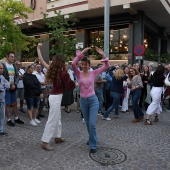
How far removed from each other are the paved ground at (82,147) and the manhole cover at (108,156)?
0.33 ft

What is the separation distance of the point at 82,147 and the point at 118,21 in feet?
49.2

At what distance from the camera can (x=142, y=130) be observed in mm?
6340

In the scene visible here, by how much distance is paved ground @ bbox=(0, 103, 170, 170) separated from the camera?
158 inches

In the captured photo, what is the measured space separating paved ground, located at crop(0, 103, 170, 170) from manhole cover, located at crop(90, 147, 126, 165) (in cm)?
10

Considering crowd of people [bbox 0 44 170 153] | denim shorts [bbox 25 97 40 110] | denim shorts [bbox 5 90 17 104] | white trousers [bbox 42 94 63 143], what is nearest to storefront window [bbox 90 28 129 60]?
crowd of people [bbox 0 44 170 153]

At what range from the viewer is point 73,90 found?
6.48 meters

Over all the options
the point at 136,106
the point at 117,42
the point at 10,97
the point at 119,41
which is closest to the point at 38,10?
the point at 117,42

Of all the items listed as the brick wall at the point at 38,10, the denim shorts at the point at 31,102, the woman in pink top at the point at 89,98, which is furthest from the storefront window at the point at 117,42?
the woman in pink top at the point at 89,98

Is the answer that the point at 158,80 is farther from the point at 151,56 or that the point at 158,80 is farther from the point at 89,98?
the point at 151,56

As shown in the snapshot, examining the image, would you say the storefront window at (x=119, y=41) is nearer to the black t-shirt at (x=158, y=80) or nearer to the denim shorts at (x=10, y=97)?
the black t-shirt at (x=158, y=80)

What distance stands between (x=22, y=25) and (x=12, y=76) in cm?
1714

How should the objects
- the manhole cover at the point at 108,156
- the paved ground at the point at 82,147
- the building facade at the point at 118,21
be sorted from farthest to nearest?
1. the building facade at the point at 118,21
2. the manhole cover at the point at 108,156
3. the paved ground at the point at 82,147

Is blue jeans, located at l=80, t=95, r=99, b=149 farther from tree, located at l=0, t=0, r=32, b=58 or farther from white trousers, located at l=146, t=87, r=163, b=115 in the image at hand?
tree, located at l=0, t=0, r=32, b=58

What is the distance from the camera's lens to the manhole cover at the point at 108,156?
4.21 meters
